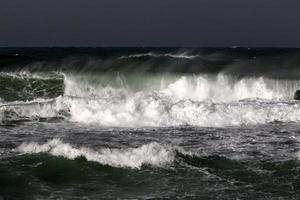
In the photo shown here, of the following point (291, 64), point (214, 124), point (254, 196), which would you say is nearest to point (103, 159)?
point (254, 196)

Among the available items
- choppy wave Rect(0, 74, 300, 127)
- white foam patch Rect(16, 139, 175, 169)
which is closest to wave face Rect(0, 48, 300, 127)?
choppy wave Rect(0, 74, 300, 127)

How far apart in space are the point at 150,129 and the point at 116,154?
468 cm

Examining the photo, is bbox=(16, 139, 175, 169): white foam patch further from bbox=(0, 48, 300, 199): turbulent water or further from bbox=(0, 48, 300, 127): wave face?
bbox=(0, 48, 300, 127): wave face

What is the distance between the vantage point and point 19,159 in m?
10.4

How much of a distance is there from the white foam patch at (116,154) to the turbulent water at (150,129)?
0.06 feet

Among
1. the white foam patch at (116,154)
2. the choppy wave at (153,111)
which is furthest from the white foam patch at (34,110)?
the white foam patch at (116,154)

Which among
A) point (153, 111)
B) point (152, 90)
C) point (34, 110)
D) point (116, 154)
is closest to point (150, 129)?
point (153, 111)

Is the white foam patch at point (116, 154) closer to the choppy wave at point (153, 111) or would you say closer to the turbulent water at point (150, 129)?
the turbulent water at point (150, 129)

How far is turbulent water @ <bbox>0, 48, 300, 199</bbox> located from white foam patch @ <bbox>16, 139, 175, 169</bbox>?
0.02m

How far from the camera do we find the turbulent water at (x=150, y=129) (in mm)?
9000

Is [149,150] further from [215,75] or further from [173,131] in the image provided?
[215,75]

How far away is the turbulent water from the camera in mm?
9000

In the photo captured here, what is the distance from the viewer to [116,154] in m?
10.4

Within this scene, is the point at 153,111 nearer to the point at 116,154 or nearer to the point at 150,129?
the point at 150,129
